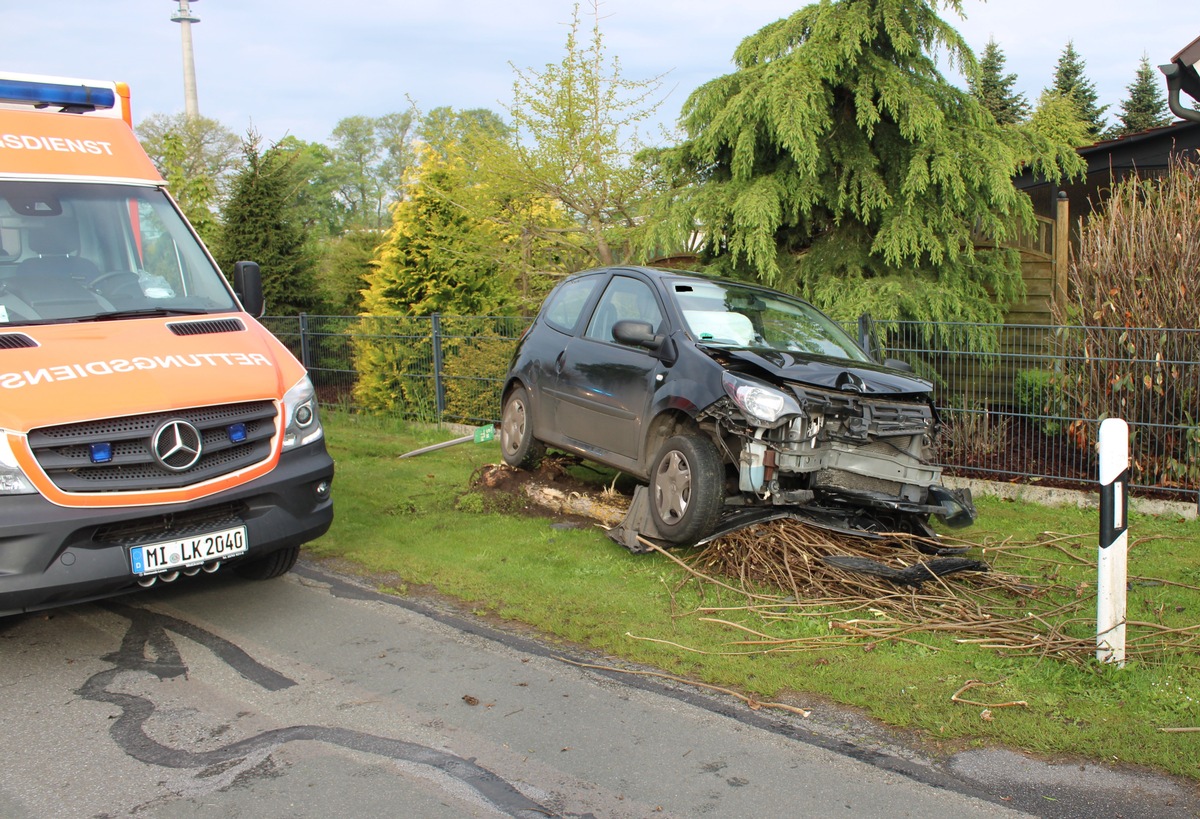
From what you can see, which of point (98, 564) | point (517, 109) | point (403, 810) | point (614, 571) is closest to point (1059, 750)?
point (403, 810)

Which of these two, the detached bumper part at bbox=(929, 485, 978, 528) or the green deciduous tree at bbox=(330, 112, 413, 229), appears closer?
the detached bumper part at bbox=(929, 485, 978, 528)

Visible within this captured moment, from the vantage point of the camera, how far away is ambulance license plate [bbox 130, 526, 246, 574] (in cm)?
474

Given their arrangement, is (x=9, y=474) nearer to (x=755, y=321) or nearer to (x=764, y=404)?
(x=764, y=404)

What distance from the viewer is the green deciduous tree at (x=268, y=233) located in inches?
723

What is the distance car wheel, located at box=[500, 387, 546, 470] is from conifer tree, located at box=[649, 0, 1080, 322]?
11.0 ft

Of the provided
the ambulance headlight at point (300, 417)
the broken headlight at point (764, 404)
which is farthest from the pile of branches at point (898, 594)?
the ambulance headlight at point (300, 417)

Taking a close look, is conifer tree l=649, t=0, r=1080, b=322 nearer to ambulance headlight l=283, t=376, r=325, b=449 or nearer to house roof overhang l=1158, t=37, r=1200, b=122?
house roof overhang l=1158, t=37, r=1200, b=122

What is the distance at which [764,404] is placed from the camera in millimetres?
5848

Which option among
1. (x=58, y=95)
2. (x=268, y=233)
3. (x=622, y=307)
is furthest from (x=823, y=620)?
(x=268, y=233)

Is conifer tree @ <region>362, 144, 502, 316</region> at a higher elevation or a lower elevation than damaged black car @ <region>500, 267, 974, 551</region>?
higher

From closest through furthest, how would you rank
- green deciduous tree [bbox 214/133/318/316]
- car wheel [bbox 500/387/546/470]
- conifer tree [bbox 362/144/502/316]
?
car wheel [bbox 500/387/546/470] → conifer tree [bbox 362/144/502/316] → green deciduous tree [bbox 214/133/318/316]

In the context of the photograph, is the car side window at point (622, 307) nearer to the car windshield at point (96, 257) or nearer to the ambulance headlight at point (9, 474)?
the car windshield at point (96, 257)

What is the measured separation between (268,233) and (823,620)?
15758 mm

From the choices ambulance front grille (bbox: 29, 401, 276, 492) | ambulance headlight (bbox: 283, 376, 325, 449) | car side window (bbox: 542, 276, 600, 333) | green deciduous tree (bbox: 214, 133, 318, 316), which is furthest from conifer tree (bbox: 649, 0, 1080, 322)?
green deciduous tree (bbox: 214, 133, 318, 316)
